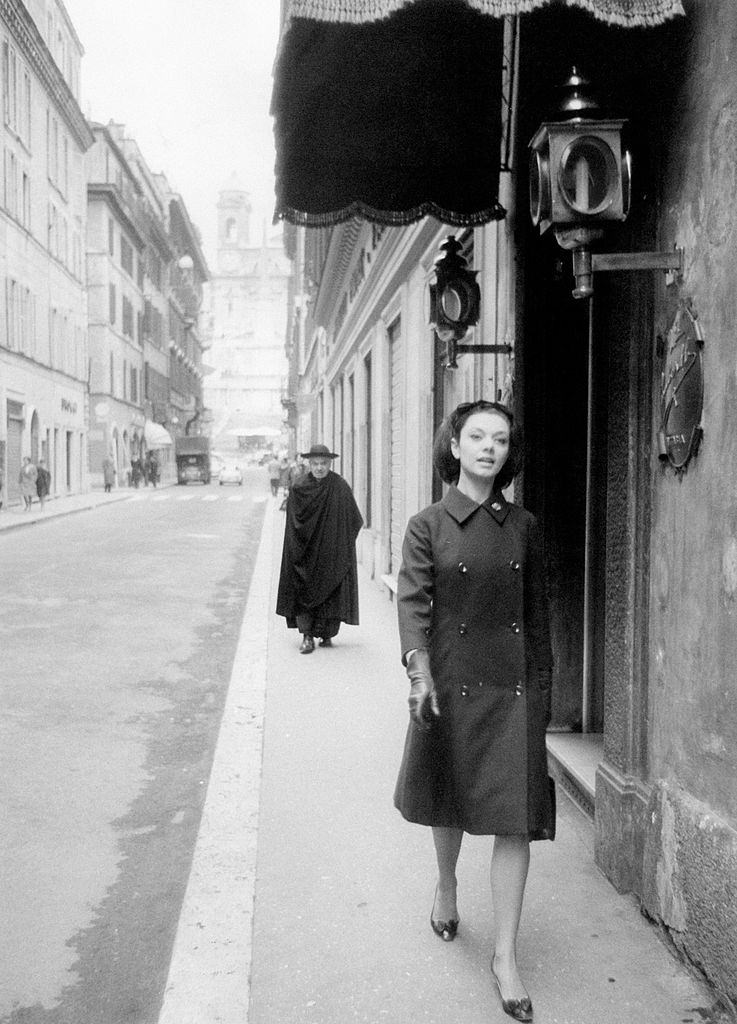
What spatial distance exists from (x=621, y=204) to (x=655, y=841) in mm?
2164

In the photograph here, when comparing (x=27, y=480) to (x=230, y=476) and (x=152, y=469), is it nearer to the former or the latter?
(x=152, y=469)

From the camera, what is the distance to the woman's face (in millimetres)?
3271

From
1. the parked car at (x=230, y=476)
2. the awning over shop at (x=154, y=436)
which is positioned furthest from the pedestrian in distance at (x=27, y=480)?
the awning over shop at (x=154, y=436)

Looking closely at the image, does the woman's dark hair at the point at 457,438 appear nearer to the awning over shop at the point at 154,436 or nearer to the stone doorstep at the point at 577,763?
the stone doorstep at the point at 577,763

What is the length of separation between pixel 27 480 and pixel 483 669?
99.0 ft

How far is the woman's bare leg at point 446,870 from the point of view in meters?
3.46

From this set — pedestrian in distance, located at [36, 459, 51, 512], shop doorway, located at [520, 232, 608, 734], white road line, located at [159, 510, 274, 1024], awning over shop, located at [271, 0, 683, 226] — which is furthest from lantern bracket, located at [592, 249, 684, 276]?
pedestrian in distance, located at [36, 459, 51, 512]

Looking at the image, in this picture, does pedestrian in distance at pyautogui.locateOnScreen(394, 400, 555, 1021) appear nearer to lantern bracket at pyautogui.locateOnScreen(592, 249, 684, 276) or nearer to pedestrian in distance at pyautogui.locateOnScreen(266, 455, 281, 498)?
lantern bracket at pyautogui.locateOnScreen(592, 249, 684, 276)

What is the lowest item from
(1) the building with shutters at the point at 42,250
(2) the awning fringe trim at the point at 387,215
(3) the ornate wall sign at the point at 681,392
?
(3) the ornate wall sign at the point at 681,392

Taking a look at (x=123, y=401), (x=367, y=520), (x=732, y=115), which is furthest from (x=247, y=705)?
(x=123, y=401)

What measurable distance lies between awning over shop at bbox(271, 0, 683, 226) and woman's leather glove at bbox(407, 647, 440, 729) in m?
2.20

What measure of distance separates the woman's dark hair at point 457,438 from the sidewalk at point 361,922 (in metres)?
1.54

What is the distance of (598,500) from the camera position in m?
5.38

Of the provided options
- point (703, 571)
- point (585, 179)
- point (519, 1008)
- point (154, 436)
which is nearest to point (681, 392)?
point (703, 571)
